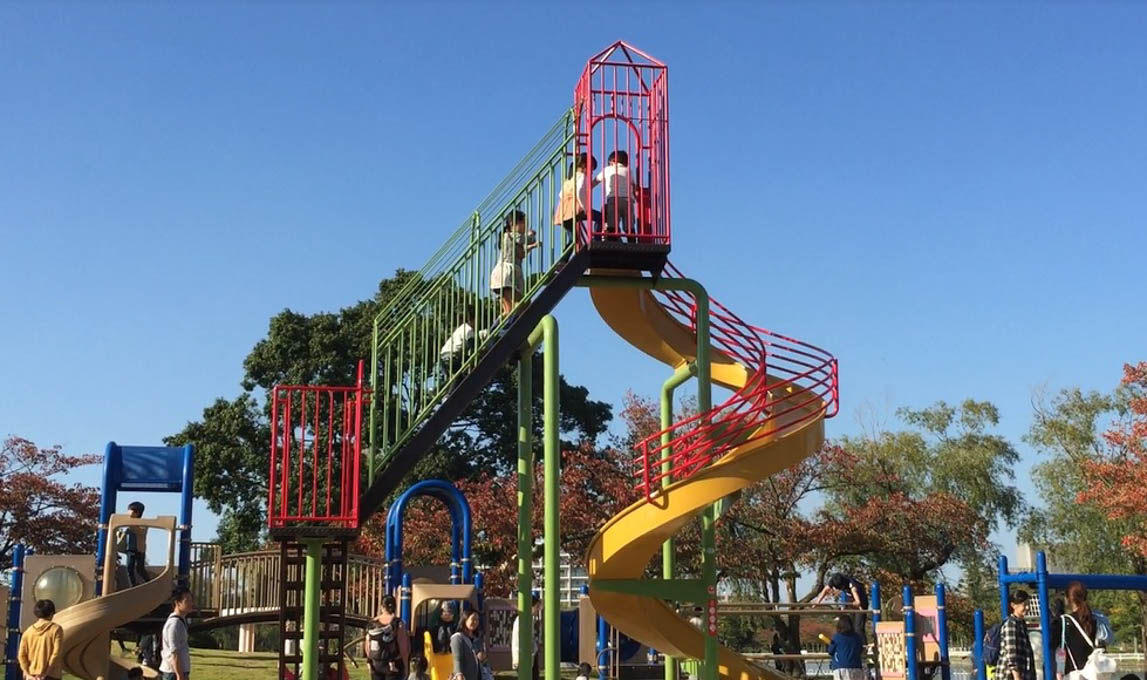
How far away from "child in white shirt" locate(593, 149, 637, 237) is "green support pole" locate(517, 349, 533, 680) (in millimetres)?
2186

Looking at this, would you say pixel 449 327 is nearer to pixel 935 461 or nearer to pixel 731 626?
pixel 935 461

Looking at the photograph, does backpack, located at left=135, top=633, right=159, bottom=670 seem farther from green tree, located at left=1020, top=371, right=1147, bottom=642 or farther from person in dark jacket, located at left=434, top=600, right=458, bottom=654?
green tree, located at left=1020, top=371, right=1147, bottom=642

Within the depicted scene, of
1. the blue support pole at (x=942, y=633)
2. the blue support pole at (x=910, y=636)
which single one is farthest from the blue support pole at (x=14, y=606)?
the blue support pole at (x=942, y=633)

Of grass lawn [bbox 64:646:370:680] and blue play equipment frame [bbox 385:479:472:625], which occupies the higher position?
blue play equipment frame [bbox 385:479:472:625]

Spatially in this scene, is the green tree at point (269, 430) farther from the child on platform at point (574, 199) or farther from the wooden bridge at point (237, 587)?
the child on platform at point (574, 199)

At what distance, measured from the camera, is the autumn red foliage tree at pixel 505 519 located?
31641mm

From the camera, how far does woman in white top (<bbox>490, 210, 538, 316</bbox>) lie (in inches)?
640

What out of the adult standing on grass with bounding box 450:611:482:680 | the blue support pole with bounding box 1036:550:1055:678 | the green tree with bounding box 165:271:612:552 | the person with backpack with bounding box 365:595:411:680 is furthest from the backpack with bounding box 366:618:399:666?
the green tree with bounding box 165:271:612:552

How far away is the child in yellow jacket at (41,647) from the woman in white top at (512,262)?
6468 millimetres

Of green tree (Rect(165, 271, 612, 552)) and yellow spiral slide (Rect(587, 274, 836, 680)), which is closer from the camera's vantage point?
yellow spiral slide (Rect(587, 274, 836, 680))

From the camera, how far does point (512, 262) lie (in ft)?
53.6

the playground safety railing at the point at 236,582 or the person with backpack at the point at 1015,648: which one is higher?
the playground safety railing at the point at 236,582

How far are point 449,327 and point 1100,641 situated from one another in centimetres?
858

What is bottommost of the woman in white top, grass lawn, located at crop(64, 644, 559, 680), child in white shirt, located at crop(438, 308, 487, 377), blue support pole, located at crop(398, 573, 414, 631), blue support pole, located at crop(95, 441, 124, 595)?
grass lawn, located at crop(64, 644, 559, 680)
